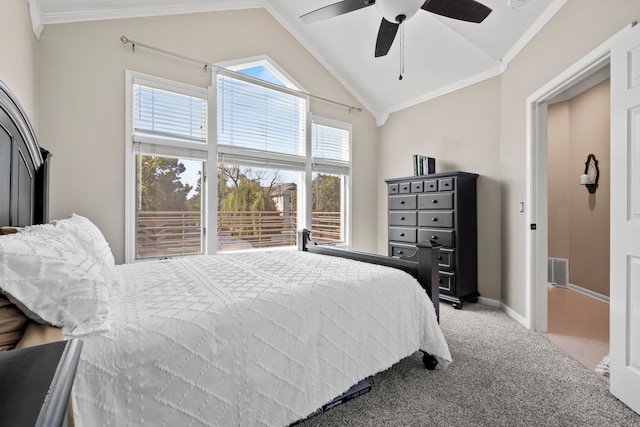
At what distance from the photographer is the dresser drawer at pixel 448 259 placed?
3326 mm

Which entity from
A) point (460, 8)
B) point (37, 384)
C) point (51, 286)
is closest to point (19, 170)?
point (51, 286)

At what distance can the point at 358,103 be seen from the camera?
4.73 metres

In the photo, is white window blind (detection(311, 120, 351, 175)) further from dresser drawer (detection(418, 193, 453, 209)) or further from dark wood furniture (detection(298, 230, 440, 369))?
dark wood furniture (detection(298, 230, 440, 369))

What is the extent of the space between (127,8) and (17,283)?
3066 millimetres

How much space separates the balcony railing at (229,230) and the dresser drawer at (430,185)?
1463 millimetres

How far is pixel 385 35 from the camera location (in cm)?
243

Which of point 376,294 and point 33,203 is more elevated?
point 33,203

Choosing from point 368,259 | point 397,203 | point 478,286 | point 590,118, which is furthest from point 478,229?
point 590,118

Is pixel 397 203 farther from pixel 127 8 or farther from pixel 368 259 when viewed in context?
pixel 127 8

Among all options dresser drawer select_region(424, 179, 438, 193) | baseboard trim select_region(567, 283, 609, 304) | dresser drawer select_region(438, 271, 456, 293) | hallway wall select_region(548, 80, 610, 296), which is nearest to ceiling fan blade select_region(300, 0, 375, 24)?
dresser drawer select_region(424, 179, 438, 193)

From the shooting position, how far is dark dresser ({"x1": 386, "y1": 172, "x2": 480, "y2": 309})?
10.9ft

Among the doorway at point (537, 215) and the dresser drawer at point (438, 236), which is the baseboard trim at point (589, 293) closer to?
the doorway at point (537, 215)

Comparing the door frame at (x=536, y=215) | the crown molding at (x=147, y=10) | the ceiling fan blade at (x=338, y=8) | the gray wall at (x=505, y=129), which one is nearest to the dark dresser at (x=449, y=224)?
the gray wall at (x=505, y=129)

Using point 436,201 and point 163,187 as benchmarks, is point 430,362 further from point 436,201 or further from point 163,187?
point 163,187
